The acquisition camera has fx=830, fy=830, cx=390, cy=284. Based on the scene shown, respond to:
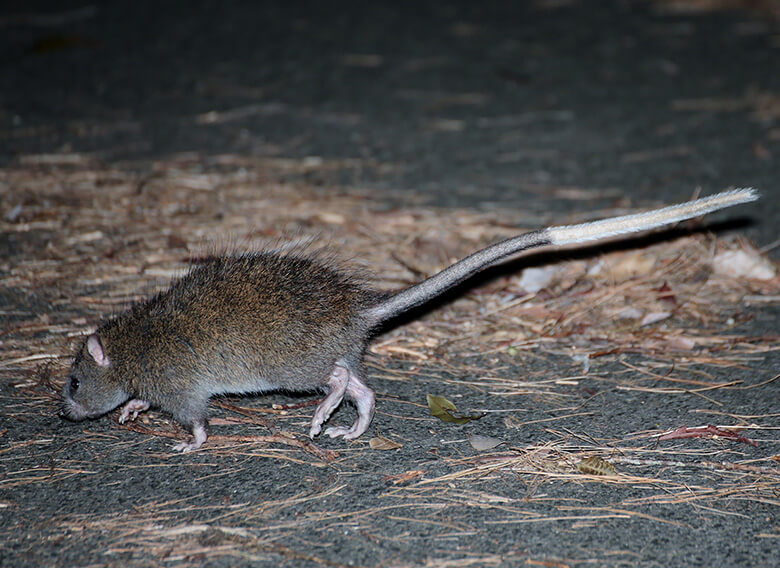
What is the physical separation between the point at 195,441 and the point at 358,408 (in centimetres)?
75

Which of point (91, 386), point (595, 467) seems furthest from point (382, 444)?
point (91, 386)

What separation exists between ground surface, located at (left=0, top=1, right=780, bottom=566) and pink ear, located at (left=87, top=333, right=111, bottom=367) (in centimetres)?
31

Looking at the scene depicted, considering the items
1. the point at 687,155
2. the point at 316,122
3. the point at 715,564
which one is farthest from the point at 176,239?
the point at 687,155

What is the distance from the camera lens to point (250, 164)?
7.06 metres

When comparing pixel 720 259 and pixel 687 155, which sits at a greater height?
pixel 687 155

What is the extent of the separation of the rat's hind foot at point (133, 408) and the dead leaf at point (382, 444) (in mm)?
1167

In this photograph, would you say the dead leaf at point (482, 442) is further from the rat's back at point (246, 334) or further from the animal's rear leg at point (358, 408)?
the rat's back at point (246, 334)

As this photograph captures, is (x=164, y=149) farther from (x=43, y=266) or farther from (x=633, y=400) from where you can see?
(x=633, y=400)

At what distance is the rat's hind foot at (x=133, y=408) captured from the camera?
399cm

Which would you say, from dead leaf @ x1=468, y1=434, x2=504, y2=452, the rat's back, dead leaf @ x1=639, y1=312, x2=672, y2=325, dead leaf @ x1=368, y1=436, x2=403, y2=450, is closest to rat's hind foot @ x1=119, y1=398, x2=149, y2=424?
the rat's back

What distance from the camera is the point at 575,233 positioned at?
362 centimetres

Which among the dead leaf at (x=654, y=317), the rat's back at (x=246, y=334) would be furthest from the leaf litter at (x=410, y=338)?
the rat's back at (x=246, y=334)

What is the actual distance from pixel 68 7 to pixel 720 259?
9.32 metres

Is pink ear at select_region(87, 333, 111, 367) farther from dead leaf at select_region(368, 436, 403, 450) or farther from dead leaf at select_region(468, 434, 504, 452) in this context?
dead leaf at select_region(468, 434, 504, 452)
